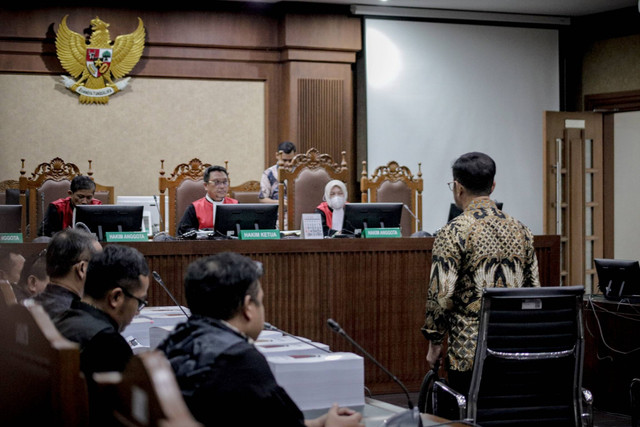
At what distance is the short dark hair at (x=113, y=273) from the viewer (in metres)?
2.25

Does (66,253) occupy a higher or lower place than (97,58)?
lower

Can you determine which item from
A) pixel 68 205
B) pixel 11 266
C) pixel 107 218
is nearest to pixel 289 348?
pixel 11 266

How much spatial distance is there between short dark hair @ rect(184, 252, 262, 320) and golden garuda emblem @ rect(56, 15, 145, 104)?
6.38 meters

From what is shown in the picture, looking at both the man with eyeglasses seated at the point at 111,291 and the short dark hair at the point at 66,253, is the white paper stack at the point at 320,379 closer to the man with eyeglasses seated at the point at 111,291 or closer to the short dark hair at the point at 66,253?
the man with eyeglasses seated at the point at 111,291

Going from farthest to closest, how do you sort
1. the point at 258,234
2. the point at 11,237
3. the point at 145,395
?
1. the point at 258,234
2. the point at 11,237
3. the point at 145,395

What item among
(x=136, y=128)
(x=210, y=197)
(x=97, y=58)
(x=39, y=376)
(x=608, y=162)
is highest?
(x=97, y=58)

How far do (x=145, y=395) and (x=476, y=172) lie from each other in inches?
67.8

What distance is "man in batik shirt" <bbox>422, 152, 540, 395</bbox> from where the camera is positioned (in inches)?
104

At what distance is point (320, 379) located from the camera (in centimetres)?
212

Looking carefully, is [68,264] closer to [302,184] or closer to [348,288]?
[348,288]

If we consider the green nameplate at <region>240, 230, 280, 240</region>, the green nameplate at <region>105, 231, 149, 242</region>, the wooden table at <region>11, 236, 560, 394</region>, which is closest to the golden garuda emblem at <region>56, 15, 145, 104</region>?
the green nameplate at <region>105, 231, 149, 242</region>

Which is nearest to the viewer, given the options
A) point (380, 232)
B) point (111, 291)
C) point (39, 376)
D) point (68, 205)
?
point (39, 376)

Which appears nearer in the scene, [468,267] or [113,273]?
[113,273]

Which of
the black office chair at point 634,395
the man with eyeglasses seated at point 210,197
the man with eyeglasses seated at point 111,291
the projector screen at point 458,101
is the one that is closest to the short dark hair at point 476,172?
the man with eyeglasses seated at point 111,291
